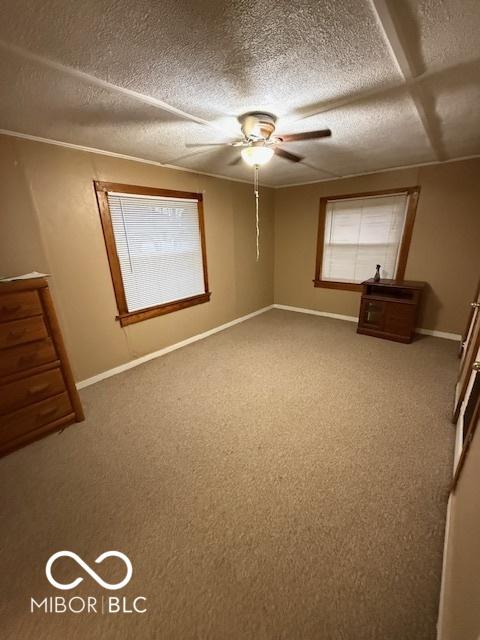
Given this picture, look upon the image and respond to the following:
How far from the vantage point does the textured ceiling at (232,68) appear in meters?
0.91

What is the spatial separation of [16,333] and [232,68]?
2.07 meters

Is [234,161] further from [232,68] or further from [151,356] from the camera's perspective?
[151,356]

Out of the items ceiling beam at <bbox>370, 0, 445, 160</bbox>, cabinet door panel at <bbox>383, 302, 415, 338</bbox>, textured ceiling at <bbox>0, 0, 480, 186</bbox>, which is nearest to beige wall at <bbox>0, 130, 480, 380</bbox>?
textured ceiling at <bbox>0, 0, 480, 186</bbox>

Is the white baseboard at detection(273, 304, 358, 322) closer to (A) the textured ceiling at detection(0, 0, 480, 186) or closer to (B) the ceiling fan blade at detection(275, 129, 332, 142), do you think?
(A) the textured ceiling at detection(0, 0, 480, 186)

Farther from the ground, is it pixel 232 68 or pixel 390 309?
pixel 232 68

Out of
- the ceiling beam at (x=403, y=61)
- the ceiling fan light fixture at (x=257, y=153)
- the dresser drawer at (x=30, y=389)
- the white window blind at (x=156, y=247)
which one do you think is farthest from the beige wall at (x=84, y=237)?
the ceiling beam at (x=403, y=61)

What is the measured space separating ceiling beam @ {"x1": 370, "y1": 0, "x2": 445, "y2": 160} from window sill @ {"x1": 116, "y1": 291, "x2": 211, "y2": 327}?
2.80 meters

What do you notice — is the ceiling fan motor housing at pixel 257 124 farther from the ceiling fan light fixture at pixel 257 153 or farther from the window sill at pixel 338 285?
the window sill at pixel 338 285

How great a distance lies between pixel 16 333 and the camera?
5.62 feet

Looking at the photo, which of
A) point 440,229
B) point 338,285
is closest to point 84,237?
point 338,285

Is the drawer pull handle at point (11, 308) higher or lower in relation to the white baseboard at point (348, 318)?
higher

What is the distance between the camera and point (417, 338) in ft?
11.2

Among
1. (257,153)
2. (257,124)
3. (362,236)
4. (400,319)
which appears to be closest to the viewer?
(257,124)

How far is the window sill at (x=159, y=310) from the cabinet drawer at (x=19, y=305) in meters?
1.01
